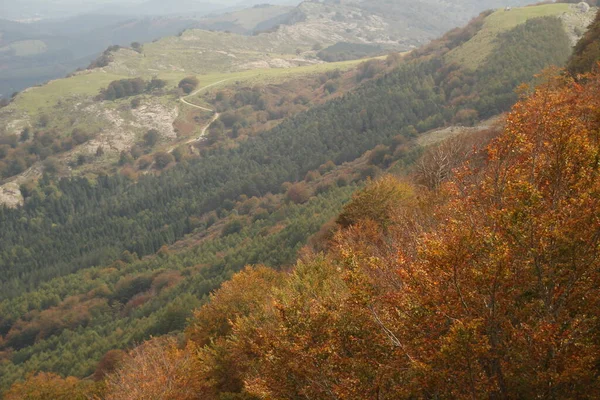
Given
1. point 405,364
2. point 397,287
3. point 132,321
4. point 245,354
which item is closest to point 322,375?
point 405,364

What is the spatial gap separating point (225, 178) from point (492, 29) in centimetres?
12473

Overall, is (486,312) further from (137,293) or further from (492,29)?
(492,29)

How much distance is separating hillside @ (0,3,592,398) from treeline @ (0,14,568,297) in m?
0.60

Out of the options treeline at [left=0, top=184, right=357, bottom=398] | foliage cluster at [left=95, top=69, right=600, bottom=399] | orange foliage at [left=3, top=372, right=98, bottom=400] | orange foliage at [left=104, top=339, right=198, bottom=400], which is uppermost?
foliage cluster at [left=95, top=69, right=600, bottom=399]

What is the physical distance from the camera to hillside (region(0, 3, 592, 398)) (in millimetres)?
94375

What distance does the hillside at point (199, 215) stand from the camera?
9438 centimetres

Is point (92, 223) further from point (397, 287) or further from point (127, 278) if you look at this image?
point (397, 287)

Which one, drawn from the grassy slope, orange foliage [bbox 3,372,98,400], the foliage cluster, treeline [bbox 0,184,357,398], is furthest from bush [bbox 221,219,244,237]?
the foliage cluster

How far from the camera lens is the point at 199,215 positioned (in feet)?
553

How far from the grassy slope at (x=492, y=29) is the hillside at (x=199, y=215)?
17.1 feet

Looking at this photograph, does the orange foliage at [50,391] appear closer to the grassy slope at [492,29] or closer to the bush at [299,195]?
the bush at [299,195]

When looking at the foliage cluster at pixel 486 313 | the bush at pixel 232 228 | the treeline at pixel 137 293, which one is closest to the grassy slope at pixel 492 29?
the treeline at pixel 137 293

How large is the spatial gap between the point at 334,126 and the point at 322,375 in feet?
572

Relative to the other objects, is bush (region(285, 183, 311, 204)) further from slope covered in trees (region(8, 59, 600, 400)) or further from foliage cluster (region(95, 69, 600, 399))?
foliage cluster (region(95, 69, 600, 399))
